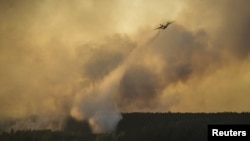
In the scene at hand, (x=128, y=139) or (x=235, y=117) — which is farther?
(x=235, y=117)

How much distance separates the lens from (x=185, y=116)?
13275 cm

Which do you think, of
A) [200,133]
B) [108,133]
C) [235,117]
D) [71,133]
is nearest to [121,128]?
[108,133]

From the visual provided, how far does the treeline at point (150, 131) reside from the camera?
120375mm

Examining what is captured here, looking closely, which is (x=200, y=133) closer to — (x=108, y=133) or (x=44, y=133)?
(x=108, y=133)

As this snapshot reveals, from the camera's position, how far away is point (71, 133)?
12619 cm

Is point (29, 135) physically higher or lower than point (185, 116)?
lower

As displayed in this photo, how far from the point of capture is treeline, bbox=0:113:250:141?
395ft

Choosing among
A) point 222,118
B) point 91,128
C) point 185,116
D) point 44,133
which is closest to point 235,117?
point 222,118

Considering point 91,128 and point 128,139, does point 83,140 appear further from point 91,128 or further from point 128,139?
point 128,139

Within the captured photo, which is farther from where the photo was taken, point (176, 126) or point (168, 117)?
point (168, 117)

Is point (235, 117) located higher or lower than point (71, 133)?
higher

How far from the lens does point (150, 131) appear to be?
4924 inches

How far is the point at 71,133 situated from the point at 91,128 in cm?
577

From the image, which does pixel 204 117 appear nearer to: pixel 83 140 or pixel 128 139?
pixel 128 139
